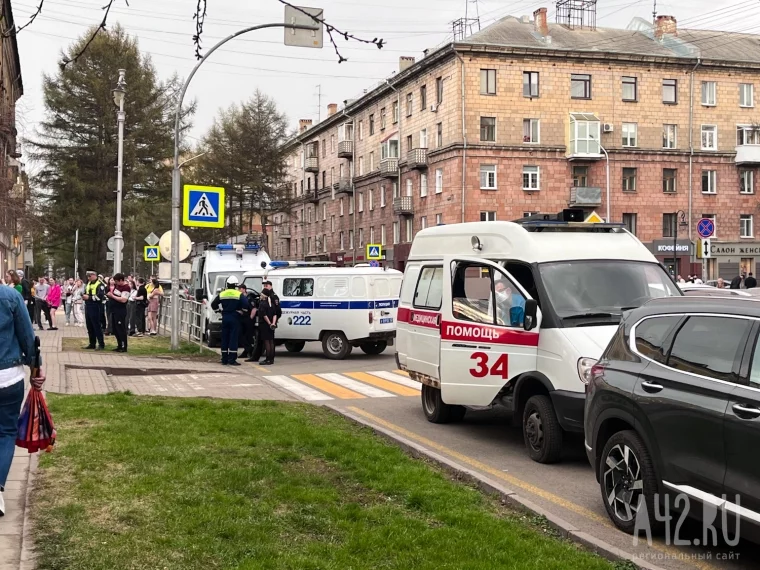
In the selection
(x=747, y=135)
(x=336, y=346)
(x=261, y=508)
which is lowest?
(x=336, y=346)

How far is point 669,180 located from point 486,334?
48.7 meters

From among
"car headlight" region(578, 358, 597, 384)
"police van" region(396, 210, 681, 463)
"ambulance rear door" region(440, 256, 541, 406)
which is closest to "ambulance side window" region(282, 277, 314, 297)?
"police van" region(396, 210, 681, 463)

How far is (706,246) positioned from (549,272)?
15416 mm

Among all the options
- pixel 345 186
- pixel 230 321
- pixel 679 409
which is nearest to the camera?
pixel 679 409

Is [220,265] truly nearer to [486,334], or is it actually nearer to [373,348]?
[373,348]

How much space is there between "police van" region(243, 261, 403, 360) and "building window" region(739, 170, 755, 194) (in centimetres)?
4216

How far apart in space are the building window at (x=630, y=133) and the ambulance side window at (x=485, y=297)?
153 feet

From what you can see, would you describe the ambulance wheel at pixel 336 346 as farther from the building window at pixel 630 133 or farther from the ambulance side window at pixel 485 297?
the building window at pixel 630 133

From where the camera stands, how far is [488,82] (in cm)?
5175

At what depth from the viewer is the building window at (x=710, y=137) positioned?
182 ft

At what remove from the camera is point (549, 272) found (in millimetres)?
9359

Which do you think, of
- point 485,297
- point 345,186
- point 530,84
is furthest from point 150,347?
point 345,186

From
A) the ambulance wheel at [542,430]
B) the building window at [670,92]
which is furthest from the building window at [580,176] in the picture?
the ambulance wheel at [542,430]

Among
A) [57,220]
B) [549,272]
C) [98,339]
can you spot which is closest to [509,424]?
[549,272]
